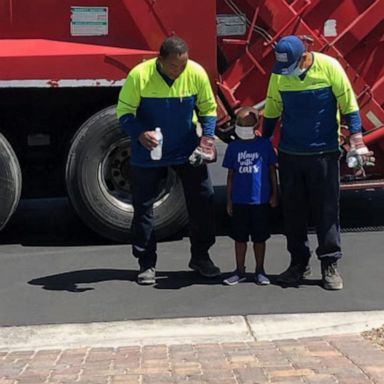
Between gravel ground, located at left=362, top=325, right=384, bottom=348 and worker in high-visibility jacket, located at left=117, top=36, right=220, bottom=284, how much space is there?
1.66 meters

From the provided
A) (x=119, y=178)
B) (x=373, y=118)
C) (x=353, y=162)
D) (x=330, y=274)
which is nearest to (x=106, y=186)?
(x=119, y=178)

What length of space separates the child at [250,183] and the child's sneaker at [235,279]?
0.50 ft

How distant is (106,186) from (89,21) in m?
1.50

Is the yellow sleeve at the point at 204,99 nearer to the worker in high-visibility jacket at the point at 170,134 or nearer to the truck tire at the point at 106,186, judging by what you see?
the worker in high-visibility jacket at the point at 170,134

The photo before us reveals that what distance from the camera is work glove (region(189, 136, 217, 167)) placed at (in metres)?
6.41

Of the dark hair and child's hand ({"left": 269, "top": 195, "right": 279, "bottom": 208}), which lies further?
child's hand ({"left": 269, "top": 195, "right": 279, "bottom": 208})

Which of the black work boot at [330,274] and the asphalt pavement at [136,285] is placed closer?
the asphalt pavement at [136,285]

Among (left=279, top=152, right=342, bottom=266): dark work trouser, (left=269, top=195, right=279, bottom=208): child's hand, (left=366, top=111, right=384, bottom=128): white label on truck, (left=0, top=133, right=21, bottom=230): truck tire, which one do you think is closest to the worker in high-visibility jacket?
(left=269, top=195, right=279, bottom=208): child's hand

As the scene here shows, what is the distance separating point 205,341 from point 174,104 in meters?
1.87

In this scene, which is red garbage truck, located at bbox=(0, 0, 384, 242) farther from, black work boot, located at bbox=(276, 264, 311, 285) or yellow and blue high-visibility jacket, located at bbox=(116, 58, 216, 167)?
black work boot, located at bbox=(276, 264, 311, 285)

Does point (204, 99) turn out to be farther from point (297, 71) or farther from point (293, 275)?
point (293, 275)

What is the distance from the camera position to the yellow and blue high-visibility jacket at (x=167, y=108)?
21.0 feet

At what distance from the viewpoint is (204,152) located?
6402 mm

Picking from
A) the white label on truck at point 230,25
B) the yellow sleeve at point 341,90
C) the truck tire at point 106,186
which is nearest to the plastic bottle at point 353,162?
the yellow sleeve at point 341,90
